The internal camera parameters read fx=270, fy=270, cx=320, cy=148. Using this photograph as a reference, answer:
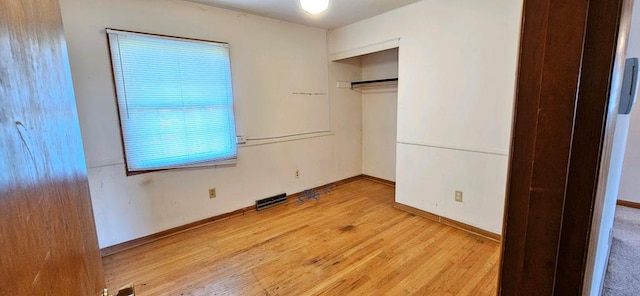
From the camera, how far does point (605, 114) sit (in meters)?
0.44

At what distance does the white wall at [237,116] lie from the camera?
2.27m

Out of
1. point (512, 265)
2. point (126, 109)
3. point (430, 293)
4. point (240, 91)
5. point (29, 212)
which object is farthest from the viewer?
point (240, 91)

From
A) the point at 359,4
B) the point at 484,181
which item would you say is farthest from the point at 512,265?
the point at 359,4

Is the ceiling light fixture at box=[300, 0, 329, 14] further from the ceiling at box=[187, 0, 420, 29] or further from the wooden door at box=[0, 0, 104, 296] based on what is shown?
the wooden door at box=[0, 0, 104, 296]

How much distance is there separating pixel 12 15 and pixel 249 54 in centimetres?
286

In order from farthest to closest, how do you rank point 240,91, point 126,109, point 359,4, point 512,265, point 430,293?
1. point 240,91
2. point 359,4
3. point 126,109
4. point 430,293
5. point 512,265

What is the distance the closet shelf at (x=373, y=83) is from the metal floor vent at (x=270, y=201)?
2.00 metres

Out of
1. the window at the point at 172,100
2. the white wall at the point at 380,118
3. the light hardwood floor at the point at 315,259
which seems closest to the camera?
the light hardwood floor at the point at 315,259

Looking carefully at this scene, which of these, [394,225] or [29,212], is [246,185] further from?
[29,212]

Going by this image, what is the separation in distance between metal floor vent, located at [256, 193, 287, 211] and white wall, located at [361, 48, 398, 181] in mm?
1599

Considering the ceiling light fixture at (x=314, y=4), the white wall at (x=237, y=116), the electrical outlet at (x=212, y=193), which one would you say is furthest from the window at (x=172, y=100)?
the ceiling light fixture at (x=314, y=4)

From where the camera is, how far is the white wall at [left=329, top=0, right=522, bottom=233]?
231 centimetres

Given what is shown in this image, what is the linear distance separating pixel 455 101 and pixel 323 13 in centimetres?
171

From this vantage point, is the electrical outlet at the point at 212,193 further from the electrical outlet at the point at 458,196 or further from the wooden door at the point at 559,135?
the wooden door at the point at 559,135
